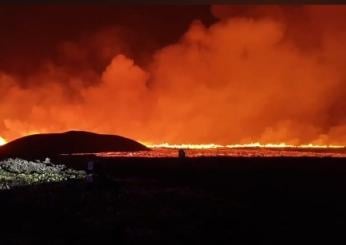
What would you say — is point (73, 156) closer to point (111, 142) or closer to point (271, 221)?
point (111, 142)

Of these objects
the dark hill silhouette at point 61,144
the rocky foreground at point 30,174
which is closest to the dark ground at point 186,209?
the rocky foreground at point 30,174

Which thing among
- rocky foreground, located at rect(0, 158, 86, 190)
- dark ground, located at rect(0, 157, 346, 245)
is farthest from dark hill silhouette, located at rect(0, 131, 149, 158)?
dark ground, located at rect(0, 157, 346, 245)

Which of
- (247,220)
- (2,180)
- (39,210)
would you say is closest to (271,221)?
(247,220)

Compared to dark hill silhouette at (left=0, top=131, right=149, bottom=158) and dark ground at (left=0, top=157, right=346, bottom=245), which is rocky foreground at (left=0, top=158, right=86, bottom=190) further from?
dark hill silhouette at (left=0, top=131, right=149, bottom=158)

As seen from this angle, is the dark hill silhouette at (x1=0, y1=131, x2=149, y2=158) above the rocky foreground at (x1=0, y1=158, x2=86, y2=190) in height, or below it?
above

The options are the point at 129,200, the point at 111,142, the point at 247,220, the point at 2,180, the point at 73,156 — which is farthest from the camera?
the point at 111,142

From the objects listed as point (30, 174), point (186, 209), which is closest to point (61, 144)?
point (30, 174)
